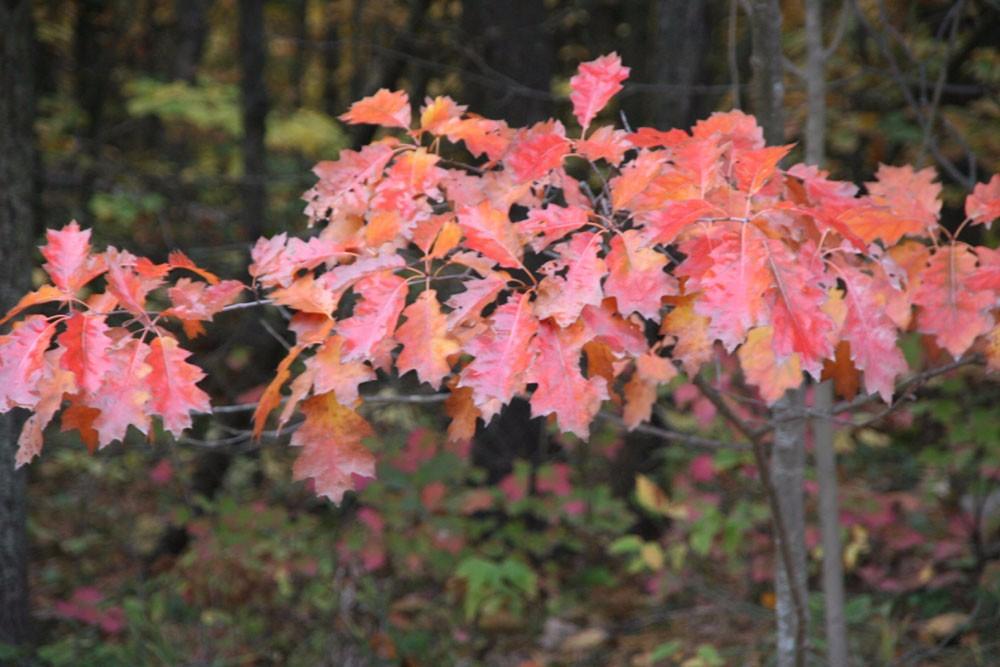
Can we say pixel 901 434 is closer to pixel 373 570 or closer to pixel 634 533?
pixel 634 533

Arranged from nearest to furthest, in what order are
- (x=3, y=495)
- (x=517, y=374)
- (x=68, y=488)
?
(x=517, y=374) < (x=3, y=495) < (x=68, y=488)

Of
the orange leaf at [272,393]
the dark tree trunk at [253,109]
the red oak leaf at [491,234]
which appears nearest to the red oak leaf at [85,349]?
the orange leaf at [272,393]

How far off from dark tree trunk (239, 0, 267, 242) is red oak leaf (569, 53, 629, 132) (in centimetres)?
450

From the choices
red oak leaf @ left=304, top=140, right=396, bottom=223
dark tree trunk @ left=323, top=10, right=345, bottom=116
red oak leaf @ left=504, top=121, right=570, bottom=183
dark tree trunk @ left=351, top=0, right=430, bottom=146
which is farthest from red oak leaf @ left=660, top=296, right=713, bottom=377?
dark tree trunk @ left=323, top=10, right=345, bottom=116

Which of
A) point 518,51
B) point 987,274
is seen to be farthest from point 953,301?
point 518,51

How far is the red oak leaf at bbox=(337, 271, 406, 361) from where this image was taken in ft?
5.20

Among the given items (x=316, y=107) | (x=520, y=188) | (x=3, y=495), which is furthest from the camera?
(x=316, y=107)

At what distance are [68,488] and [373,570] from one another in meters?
4.27

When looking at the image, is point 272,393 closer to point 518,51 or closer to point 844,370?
point 844,370

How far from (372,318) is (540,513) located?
3611mm

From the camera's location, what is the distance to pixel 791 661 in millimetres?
2756

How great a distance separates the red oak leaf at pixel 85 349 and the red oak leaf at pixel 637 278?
843 mm

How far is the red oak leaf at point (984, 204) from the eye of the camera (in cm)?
187

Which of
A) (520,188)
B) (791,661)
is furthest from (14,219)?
(791,661)
